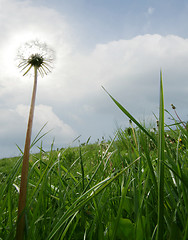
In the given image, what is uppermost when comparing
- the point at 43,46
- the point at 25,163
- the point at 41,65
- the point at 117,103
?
the point at 43,46

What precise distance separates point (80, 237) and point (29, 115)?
0.53 m

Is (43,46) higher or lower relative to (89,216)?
higher

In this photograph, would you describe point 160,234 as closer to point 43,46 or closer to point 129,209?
point 129,209

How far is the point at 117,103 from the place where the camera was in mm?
623

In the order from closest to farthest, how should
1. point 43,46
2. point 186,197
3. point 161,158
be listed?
1. point 161,158
2. point 186,197
3. point 43,46

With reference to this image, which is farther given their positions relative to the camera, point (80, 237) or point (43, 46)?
point (43, 46)

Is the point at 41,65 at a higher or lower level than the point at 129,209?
higher

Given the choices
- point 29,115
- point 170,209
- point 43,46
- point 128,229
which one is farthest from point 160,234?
point 43,46

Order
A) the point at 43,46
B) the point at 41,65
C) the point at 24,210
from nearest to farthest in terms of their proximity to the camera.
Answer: the point at 24,210 → the point at 41,65 → the point at 43,46

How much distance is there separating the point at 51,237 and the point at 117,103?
0.45m

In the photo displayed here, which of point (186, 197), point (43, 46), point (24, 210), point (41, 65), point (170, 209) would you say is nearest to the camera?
point (186, 197)


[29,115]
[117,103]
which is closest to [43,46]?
[29,115]

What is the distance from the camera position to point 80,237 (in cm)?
93

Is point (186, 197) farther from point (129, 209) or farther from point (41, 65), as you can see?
point (41, 65)
